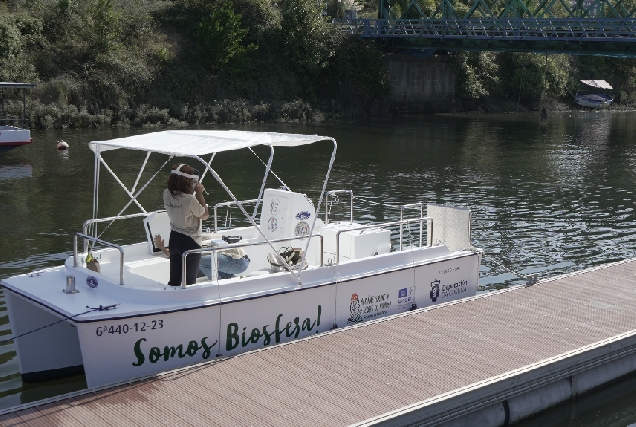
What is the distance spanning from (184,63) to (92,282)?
3780 centimetres

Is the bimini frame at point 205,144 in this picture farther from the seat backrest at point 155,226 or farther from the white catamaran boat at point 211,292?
the seat backrest at point 155,226

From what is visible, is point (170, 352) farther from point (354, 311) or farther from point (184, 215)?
point (354, 311)

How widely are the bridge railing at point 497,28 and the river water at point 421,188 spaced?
578 cm

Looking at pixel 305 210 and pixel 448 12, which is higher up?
pixel 448 12

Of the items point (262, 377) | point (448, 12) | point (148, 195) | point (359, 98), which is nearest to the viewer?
point (262, 377)

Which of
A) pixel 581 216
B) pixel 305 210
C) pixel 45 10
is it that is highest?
pixel 45 10

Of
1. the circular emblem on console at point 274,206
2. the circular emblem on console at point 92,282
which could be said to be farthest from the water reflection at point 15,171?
the circular emblem on console at point 92,282

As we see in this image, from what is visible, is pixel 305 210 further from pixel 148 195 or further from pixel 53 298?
pixel 148 195

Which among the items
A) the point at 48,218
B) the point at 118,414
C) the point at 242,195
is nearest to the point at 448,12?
the point at 242,195

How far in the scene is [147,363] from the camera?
31.2 ft

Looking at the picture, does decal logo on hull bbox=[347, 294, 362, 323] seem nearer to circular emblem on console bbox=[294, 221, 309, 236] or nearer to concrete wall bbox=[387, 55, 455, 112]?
circular emblem on console bbox=[294, 221, 309, 236]

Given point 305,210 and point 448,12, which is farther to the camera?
point 448,12

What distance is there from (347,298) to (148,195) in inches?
523

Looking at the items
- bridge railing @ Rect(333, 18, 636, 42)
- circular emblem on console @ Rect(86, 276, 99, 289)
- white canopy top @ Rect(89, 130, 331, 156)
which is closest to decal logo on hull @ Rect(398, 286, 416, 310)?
white canopy top @ Rect(89, 130, 331, 156)
